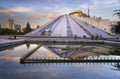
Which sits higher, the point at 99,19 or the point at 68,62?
the point at 99,19

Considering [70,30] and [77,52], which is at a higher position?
[70,30]

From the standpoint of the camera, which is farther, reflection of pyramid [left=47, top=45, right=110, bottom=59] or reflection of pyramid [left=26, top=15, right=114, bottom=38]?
reflection of pyramid [left=26, top=15, right=114, bottom=38]

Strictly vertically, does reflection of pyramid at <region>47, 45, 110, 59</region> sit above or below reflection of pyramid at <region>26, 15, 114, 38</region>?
below

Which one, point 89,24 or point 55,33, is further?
point 89,24

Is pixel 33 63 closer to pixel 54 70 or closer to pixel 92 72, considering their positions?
pixel 54 70

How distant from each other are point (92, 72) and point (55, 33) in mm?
24051

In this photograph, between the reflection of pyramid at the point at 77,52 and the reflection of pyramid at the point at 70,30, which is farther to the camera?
the reflection of pyramid at the point at 70,30

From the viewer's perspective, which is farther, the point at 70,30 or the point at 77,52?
the point at 70,30

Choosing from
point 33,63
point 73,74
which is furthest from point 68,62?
point 73,74

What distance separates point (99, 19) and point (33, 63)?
103 ft

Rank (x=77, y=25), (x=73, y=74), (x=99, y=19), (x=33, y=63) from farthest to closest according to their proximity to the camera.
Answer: (x=99, y=19) → (x=77, y=25) → (x=33, y=63) → (x=73, y=74)

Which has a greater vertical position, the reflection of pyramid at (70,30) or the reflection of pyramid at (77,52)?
the reflection of pyramid at (70,30)

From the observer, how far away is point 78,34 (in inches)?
1141

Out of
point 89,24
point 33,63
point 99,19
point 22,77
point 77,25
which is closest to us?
point 22,77
